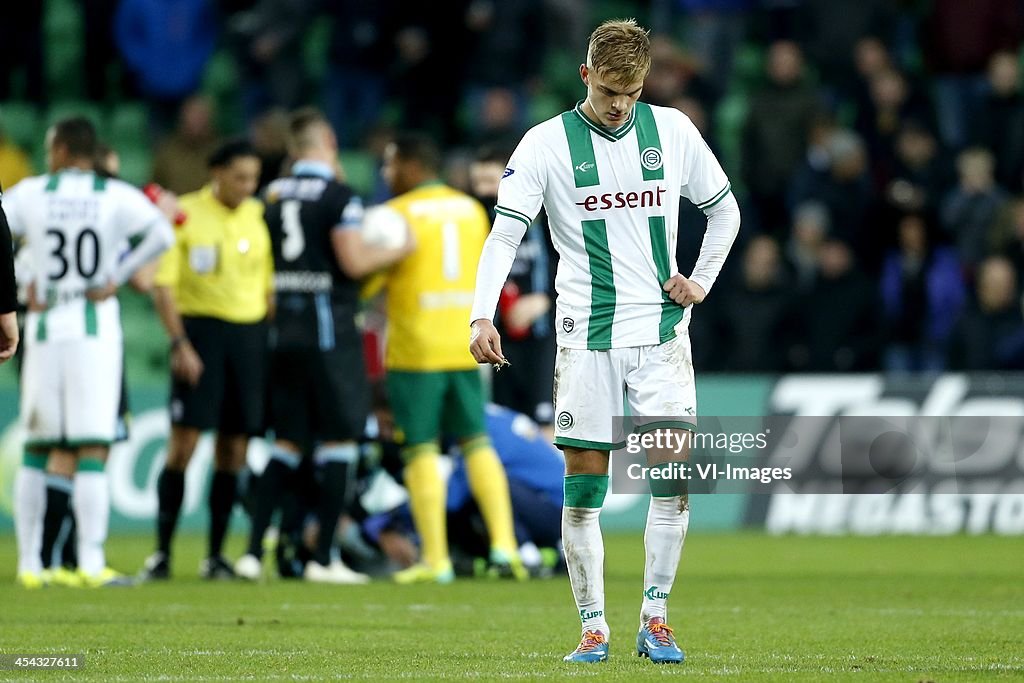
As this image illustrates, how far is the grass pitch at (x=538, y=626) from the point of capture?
655 cm

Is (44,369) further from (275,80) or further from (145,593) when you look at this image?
(275,80)

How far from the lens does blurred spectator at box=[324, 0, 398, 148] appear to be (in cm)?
1847

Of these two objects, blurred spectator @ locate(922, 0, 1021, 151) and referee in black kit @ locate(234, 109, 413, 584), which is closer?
referee in black kit @ locate(234, 109, 413, 584)

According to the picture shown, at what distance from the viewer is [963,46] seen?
18.9 meters

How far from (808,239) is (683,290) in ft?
34.9

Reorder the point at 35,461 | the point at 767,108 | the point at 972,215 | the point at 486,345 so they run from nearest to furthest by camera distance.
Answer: the point at 486,345 → the point at 35,461 → the point at 972,215 → the point at 767,108

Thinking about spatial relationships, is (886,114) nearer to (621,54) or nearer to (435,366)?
(435,366)

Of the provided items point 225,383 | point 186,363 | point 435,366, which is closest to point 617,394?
point 435,366

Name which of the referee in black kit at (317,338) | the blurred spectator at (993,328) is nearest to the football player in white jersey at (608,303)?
the referee in black kit at (317,338)

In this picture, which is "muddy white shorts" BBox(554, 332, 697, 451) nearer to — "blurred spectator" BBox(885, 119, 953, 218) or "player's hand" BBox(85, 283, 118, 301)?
"player's hand" BBox(85, 283, 118, 301)

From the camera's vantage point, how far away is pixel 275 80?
60.5 feet

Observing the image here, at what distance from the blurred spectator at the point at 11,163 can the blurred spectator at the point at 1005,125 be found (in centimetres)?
930

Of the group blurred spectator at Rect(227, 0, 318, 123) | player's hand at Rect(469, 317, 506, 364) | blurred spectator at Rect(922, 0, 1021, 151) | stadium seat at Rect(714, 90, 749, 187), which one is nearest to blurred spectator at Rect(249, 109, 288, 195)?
blurred spectator at Rect(227, 0, 318, 123)

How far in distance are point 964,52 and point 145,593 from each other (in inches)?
461
